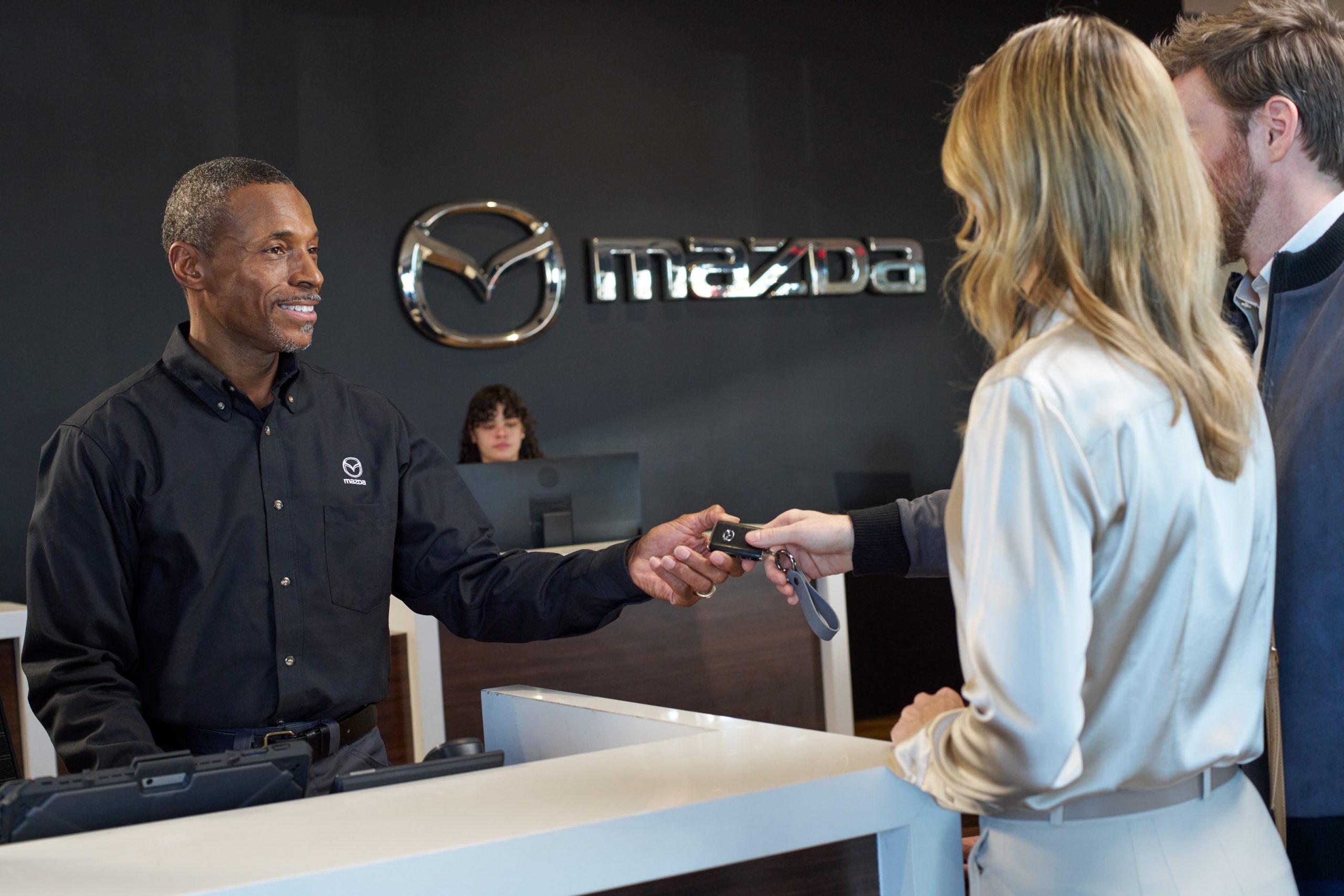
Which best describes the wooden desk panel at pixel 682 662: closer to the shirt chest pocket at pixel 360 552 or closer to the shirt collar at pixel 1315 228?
the shirt chest pocket at pixel 360 552

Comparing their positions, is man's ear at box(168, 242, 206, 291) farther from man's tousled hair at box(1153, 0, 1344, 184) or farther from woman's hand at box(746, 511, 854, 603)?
man's tousled hair at box(1153, 0, 1344, 184)

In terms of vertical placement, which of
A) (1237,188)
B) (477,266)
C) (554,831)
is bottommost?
(554,831)

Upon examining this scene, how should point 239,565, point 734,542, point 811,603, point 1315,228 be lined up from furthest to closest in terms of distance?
point 239,565
point 734,542
point 811,603
point 1315,228

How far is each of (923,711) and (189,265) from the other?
157 cm

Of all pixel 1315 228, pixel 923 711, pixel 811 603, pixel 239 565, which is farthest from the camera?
pixel 239 565

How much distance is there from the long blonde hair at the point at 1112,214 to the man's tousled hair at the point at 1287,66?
1.69 feet

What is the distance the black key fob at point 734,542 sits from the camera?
77.4 inches

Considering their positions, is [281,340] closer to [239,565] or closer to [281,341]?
[281,341]

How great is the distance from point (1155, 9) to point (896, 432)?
2.81 m

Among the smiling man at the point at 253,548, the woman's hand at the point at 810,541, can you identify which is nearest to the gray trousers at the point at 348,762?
the smiling man at the point at 253,548

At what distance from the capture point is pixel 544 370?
234 inches

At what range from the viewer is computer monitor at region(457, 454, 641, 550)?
418 centimetres

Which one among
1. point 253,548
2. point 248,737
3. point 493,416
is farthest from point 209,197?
point 493,416

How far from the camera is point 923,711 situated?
137 cm
